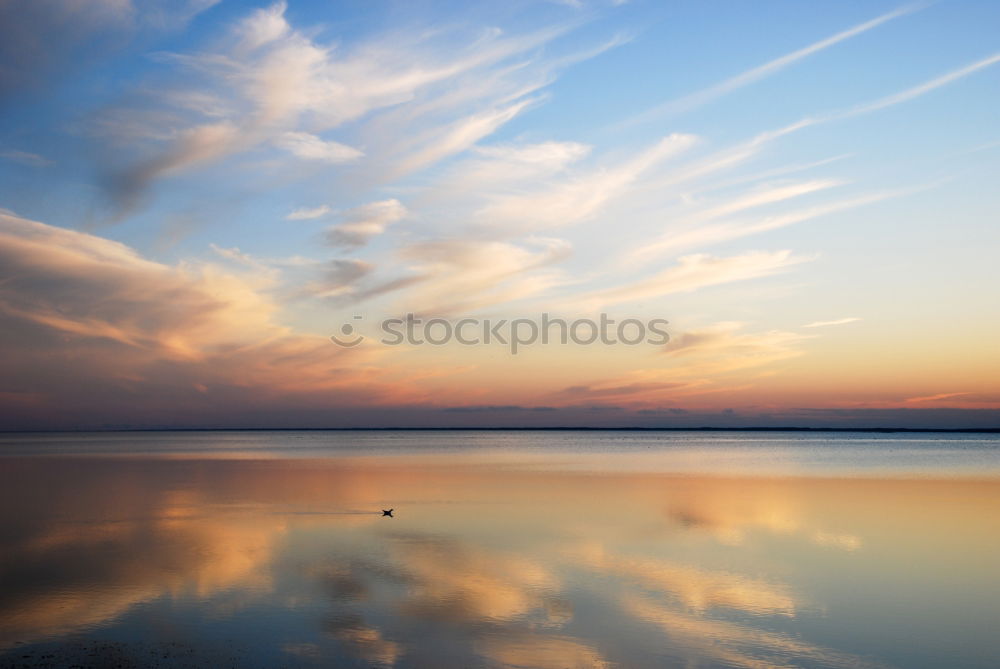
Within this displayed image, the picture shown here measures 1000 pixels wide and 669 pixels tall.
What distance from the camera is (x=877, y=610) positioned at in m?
15.8

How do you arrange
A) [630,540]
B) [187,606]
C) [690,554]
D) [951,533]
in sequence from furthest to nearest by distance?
[951,533], [630,540], [690,554], [187,606]

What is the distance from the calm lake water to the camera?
12.8m

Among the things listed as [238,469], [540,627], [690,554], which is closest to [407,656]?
[540,627]

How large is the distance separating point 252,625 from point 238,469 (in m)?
47.6

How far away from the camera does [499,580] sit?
18.1m

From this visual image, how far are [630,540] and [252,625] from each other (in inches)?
518

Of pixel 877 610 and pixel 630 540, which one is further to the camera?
pixel 630 540

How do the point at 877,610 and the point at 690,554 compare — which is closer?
the point at 877,610

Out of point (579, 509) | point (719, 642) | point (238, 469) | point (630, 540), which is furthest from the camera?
point (238, 469)

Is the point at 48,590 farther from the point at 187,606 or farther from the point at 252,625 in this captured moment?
the point at 252,625

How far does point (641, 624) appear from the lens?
14352 millimetres

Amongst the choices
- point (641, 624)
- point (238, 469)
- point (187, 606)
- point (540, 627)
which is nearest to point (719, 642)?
point (641, 624)

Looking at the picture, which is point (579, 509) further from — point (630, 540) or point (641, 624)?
point (641, 624)

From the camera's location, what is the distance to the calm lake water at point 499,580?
12844mm
